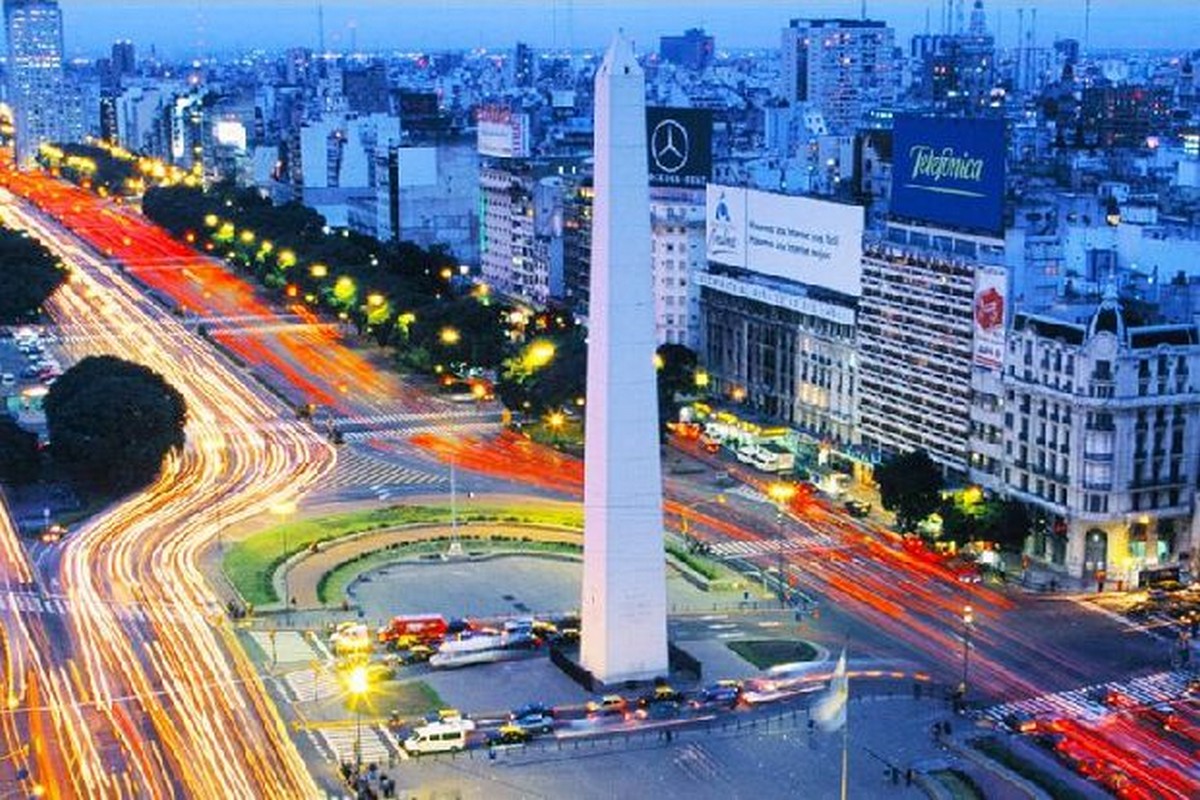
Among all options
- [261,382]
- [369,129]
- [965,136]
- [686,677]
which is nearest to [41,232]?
[369,129]

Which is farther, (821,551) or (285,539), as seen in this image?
(285,539)

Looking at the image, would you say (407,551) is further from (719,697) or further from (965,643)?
(965,643)

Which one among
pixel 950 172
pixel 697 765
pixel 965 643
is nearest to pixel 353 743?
pixel 697 765

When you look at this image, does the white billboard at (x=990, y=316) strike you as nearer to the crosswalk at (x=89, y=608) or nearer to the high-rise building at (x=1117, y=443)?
the high-rise building at (x=1117, y=443)

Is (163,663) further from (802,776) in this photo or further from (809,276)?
(809,276)

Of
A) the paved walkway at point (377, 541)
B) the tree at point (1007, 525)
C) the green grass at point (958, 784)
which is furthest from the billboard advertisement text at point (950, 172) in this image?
the green grass at point (958, 784)
